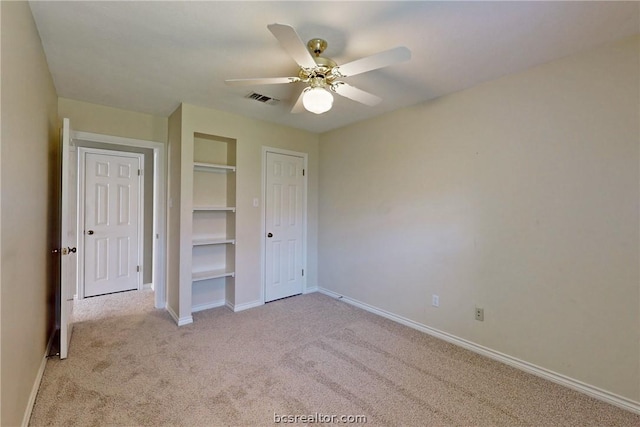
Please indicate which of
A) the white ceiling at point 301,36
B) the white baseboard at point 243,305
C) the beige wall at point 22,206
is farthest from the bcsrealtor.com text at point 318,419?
the white ceiling at point 301,36

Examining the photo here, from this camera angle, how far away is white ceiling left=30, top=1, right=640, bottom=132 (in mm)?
1620

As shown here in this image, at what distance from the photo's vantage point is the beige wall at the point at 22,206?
1341 millimetres

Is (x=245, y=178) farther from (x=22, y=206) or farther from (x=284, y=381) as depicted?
(x=284, y=381)

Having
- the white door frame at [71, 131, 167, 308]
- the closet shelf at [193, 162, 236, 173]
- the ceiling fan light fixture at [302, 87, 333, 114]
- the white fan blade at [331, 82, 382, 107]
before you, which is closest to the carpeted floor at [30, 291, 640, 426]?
the white door frame at [71, 131, 167, 308]

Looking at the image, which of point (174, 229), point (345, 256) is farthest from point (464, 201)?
point (174, 229)

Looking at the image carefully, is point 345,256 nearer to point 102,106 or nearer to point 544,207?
point 544,207

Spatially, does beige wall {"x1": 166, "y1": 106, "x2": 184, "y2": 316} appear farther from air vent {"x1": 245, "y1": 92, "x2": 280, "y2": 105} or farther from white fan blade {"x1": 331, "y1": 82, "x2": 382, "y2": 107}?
white fan blade {"x1": 331, "y1": 82, "x2": 382, "y2": 107}

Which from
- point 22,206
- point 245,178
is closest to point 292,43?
point 22,206

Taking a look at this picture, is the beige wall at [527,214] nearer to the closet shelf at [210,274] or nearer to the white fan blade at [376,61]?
the white fan blade at [376,61]

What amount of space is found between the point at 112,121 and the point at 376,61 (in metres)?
3.03

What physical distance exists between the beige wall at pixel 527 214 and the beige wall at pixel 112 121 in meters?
2.59

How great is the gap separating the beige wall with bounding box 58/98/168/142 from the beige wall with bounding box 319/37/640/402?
2.59m

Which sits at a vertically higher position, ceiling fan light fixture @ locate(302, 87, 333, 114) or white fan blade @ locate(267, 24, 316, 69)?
white fan blade @ locate(267, 24, 316, 69)

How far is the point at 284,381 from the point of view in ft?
6.90
